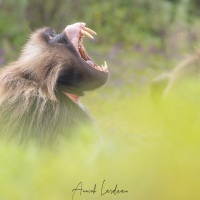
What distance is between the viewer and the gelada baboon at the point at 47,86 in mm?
3822

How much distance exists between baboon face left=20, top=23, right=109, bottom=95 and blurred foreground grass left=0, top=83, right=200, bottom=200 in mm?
2518

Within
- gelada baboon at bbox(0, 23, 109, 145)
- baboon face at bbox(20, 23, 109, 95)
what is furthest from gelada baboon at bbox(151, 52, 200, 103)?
baboon face at bbox(20, 23, 109, 95)

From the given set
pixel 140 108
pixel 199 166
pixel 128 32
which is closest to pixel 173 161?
pixel 199 166

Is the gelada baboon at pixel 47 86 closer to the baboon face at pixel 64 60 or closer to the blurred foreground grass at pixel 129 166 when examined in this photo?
the baboon face at pixel 64 60

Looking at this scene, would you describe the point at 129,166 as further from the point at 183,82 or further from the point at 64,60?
the point at 64,60

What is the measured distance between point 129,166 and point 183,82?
647mm

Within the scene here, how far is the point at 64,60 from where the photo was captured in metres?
4.32

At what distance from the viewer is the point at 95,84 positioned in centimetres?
450

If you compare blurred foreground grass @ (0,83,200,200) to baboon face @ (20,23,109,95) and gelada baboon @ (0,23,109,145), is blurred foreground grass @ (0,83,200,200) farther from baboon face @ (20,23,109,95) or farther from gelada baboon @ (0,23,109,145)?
baboon face @ (20,23,109,95)

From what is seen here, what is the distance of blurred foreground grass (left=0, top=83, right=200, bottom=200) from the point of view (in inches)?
52.3

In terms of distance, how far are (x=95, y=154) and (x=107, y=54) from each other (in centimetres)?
1150

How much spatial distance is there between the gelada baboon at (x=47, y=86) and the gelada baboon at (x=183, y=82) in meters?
1.25

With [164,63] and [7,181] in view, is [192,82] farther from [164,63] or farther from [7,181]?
[164,63]

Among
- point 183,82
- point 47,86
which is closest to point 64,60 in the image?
point 47,86
